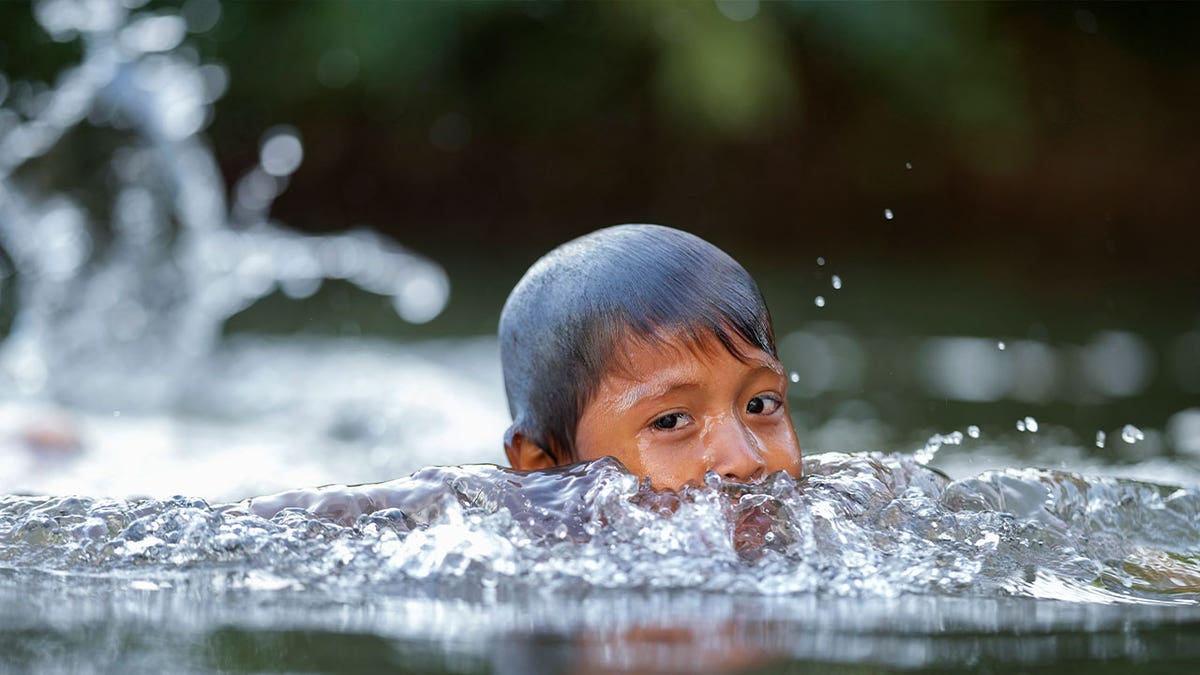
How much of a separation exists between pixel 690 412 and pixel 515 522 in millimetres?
254

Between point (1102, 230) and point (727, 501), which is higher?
point (1102, 230)

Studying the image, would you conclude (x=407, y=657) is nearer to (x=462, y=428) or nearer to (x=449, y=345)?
(x=462, y=428)

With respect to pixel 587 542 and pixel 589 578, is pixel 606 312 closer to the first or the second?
pixel 587 542

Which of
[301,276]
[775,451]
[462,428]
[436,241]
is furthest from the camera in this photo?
[436,241]

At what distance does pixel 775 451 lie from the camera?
1741mm

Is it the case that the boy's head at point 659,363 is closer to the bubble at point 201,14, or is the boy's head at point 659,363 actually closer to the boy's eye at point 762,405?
the boy's eye at point 762,405

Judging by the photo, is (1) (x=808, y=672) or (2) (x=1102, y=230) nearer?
(1) (x=808, y=672)

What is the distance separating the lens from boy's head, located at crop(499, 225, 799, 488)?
5.65ft

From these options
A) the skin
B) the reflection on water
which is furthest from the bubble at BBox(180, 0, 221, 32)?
the skin

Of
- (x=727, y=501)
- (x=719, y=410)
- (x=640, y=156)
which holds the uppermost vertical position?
(x=640, y=156)

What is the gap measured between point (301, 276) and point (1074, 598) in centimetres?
470

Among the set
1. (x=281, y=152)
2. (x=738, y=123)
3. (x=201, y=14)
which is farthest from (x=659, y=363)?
(x=281, y=152)

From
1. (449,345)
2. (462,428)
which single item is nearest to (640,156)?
(449,345)

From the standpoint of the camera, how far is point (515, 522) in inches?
62.9
